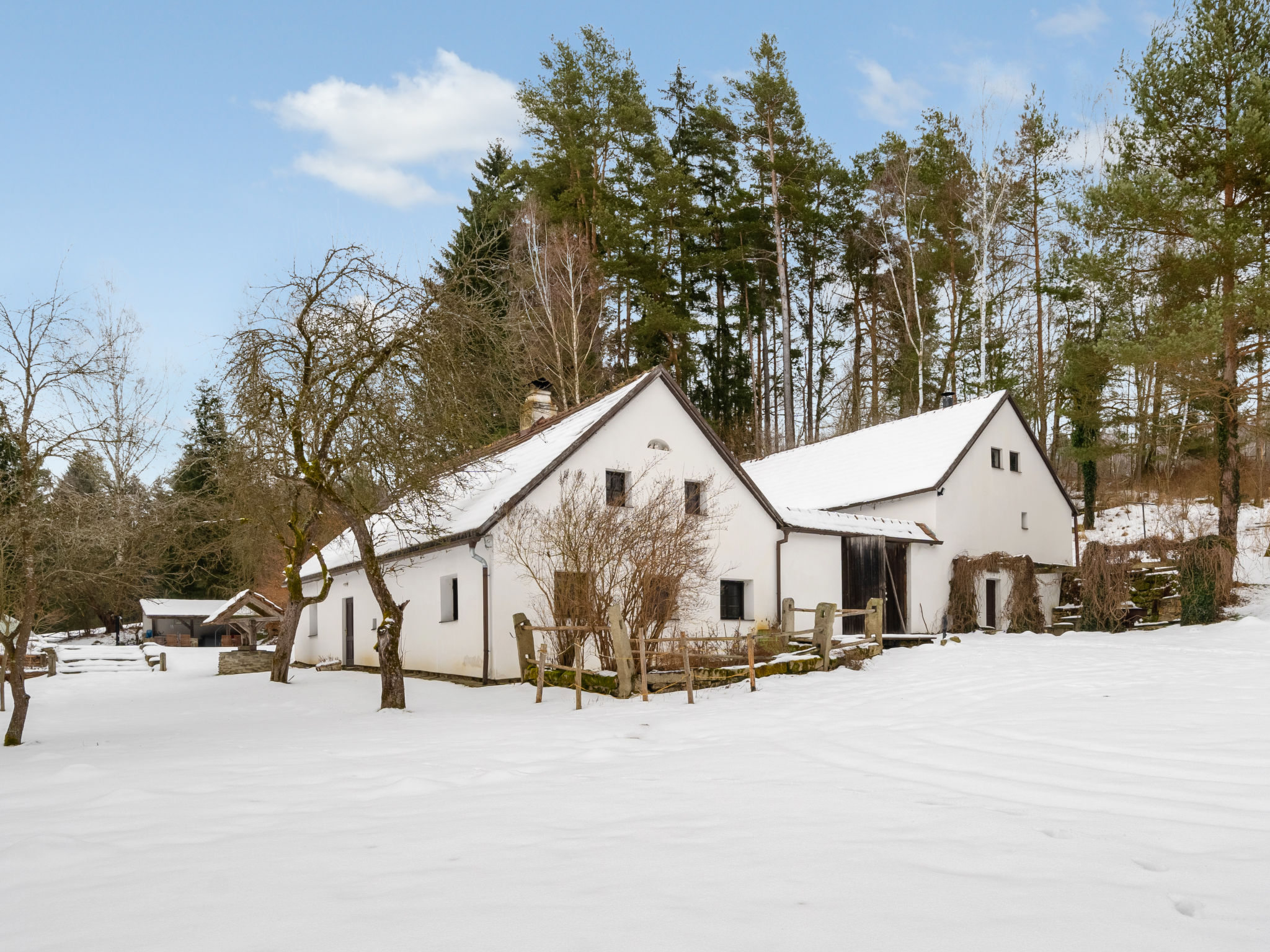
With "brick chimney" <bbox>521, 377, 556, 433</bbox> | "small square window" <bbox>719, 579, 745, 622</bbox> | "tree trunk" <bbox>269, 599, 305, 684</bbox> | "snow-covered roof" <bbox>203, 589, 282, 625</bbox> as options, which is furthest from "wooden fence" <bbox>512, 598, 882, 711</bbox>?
"snow-covered roof" <bbox>203, 589, 282, 625</bbox>

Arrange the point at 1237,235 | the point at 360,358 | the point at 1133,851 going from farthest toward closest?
the point at 1237,235, the point at 360,358, the point at 1133,851

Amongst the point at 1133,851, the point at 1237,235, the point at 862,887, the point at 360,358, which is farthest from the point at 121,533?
the point at 1237,235

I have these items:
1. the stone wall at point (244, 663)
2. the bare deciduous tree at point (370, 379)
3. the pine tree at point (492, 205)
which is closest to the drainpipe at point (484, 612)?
the bare deciduous tree at point (370, 379)

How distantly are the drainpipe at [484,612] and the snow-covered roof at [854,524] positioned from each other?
7.20m

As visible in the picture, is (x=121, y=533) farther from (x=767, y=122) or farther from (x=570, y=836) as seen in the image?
(x=767, y=122)

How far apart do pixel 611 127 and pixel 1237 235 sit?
1876 centimetres

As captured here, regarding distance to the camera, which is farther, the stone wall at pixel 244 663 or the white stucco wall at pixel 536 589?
the stone wall at pixel 244 663

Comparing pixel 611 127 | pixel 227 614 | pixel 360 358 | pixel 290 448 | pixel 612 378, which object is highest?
pixel 611 127

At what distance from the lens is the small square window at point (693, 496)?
18250 mm

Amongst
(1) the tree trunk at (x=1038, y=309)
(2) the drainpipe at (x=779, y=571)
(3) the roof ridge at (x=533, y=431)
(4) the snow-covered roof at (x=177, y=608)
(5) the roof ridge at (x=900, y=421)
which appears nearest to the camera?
(2) the drainpipe at (x=779, y=571)

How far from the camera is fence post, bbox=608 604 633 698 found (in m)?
12.3

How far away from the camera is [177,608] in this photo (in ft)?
139

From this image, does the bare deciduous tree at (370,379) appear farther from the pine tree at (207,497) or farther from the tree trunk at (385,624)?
the pine tree at (207,497)

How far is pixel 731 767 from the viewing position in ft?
23.7
